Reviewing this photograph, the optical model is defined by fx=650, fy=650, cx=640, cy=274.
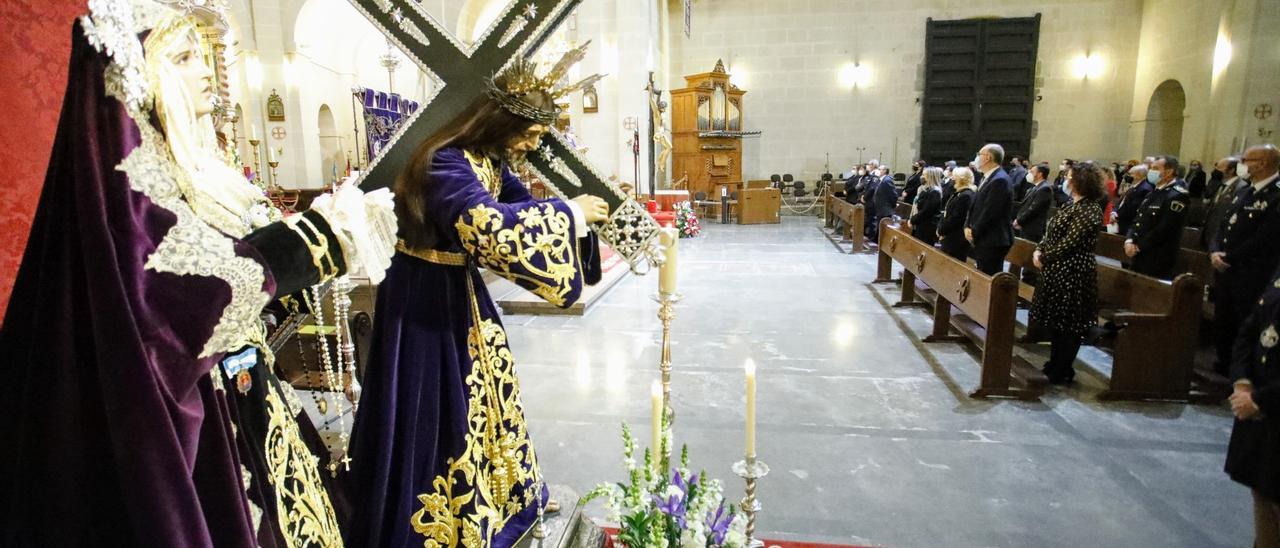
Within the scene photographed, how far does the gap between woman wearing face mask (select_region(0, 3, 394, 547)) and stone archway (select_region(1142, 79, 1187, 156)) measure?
17.6m

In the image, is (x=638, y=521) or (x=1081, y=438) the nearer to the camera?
(x=638, y=521)

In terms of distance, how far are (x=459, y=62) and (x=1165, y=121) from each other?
17.3m

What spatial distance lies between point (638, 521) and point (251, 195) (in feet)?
3.47

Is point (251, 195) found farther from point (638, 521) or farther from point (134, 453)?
point (638, 521)

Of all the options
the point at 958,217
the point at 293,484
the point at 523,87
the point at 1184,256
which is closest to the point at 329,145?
the point at 958,217

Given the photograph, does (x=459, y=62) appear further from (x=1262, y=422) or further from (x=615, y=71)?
(x=615, y=71)

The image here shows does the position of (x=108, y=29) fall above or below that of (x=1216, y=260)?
above

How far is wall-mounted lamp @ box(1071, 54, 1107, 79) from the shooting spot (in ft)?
47.1

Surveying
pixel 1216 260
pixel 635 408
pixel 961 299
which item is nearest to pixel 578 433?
pixel 635 408

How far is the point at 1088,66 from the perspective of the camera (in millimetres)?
14430

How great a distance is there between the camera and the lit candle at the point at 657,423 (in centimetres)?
134

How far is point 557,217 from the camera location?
1.52m

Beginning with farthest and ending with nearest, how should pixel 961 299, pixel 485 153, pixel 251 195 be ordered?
pixel 961 299
pixel 485 153
pixel 251 195

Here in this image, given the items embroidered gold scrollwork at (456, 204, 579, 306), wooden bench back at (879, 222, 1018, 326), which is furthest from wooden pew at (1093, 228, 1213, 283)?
embroidered gold scrollwork at (456, 204, 579, 306)
